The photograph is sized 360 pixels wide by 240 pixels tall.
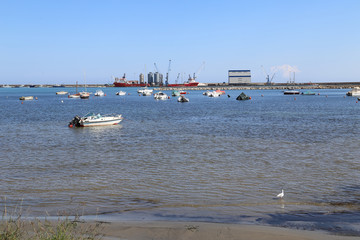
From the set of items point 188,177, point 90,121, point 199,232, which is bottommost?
point 188,177

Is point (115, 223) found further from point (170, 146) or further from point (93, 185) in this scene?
point (170, 146)

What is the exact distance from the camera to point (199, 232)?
11.9m

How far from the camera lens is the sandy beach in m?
11.5

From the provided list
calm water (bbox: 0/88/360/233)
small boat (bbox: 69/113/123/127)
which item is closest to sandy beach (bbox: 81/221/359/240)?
calm water (bbox: 0/88/360/233)

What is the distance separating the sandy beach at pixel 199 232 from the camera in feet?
37.6

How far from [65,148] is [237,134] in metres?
18.7

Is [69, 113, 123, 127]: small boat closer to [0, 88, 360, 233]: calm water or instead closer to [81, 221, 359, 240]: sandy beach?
[0, 88, 360, 233]: calm water

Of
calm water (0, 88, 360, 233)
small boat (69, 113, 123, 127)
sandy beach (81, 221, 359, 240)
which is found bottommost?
calm water (0, 88, 360, 233)

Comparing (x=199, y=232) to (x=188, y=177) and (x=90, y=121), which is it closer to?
(x=188, y=177)

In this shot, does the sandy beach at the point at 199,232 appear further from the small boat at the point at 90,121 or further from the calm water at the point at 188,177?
the small boat at the point at 90,121

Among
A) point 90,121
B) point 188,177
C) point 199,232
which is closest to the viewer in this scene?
point 199,232

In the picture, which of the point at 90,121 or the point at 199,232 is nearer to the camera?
the point at 199,232

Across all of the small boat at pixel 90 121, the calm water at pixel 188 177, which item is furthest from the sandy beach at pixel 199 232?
the small boat at pixel 90 121

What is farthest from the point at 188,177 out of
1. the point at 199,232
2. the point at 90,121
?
the point at 90,121
